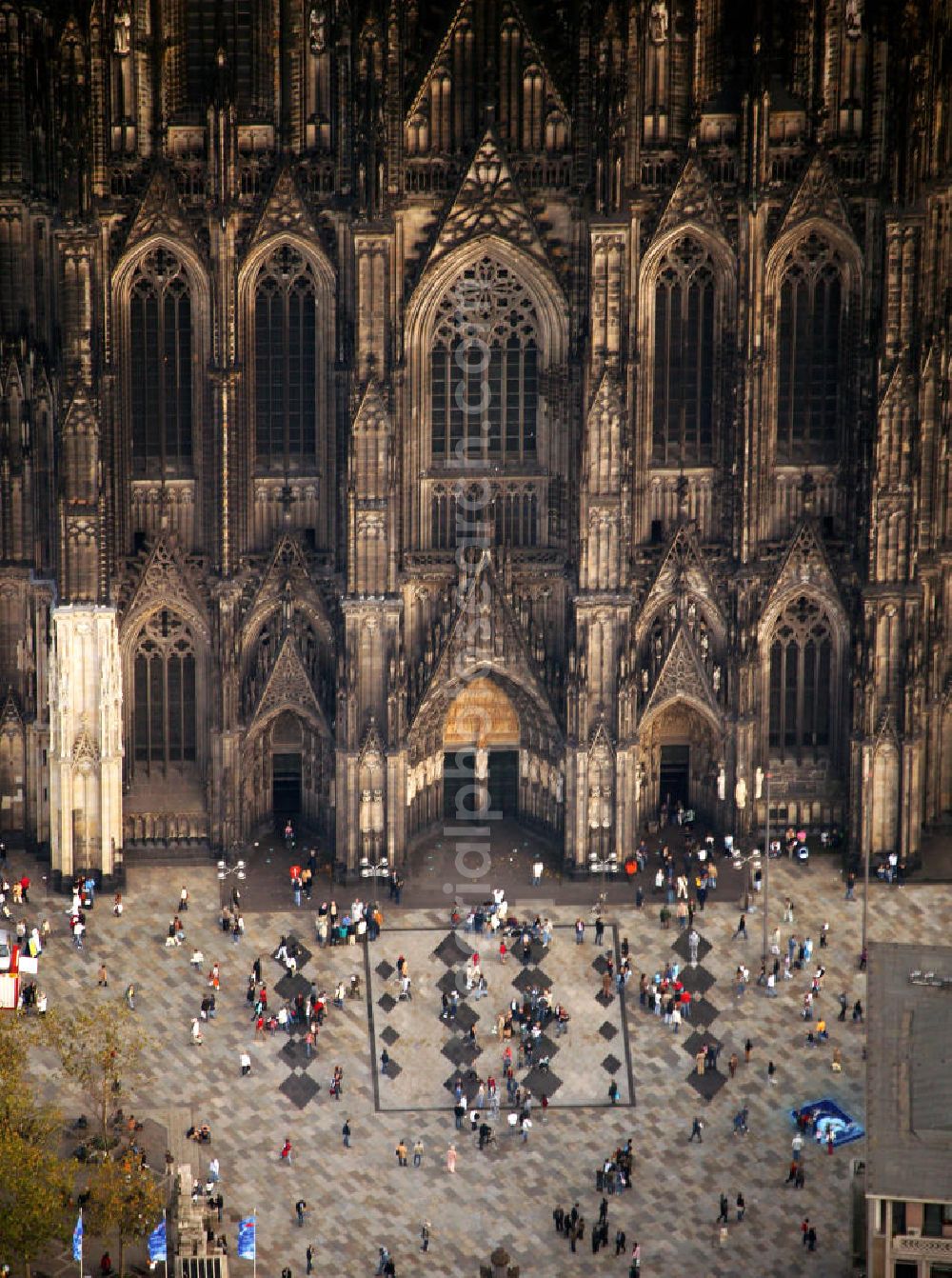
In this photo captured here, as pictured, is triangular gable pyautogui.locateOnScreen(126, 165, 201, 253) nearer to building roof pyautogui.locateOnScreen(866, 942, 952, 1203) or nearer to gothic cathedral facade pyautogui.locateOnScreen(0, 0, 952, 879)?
gothic cathedral facade pyautogui.locateOnScreen(0, 0, 952, 879)

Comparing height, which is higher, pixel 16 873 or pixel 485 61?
pixel 485 61

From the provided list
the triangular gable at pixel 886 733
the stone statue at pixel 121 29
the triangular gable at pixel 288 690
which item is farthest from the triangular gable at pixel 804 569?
the stone statue at pixel 121 29

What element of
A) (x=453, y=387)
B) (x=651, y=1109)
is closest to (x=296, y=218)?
(x=453, y=387)

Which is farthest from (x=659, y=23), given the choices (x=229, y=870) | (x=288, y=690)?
(x=229, y=870)

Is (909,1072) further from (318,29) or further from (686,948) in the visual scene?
(318,29)

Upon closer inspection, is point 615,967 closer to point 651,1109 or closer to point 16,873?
point 651,1109

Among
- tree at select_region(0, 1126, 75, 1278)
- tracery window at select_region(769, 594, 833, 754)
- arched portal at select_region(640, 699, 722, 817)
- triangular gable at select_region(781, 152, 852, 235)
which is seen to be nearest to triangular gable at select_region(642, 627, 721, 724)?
arched portal at select_region(640, 699, 722, 817)
